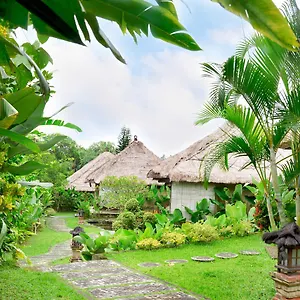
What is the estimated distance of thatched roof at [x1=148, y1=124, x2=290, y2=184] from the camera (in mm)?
12484

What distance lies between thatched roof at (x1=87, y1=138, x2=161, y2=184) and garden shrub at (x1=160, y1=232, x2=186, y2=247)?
963 cm

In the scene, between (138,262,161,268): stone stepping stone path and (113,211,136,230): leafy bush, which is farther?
(113,211,136,230): leafy bush

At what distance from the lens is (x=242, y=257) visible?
738 centimetres

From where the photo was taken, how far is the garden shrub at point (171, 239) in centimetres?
856

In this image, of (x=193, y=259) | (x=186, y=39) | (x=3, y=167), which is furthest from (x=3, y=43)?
(x=193, y=259)

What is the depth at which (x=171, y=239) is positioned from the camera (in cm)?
856

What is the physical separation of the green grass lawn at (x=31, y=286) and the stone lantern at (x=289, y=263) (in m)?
2.23

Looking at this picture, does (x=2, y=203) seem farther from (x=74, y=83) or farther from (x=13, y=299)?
(x=13, y=299)

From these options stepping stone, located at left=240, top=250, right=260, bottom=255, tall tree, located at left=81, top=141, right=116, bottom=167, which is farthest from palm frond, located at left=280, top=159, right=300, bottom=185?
tall tree, located at left=81, top=141, right=116, bottom=167

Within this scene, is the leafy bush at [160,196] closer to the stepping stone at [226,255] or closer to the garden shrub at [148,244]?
the garden shrub at [148,244]

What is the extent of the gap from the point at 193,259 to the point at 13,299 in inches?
150

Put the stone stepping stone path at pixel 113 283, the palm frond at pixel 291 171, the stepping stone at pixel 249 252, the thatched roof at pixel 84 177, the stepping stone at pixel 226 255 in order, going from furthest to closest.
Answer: the thatched roof at pixel 84 177 → the stepping stone at pixel 249 252 → the stepping stone at pixel 226 255 → the stone stepping stone path at pixel 113 283 → the palm frond at pixel 291 171

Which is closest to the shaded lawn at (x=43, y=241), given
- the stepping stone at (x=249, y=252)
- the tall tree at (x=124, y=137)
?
the stepping stone at (x=249, y=252)

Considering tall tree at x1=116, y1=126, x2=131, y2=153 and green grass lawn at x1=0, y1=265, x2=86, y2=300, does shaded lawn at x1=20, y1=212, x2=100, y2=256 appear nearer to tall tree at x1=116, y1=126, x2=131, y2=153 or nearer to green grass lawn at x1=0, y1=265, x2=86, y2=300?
green grass lawn at x1=0, y1=265, x2=86, y2=300
